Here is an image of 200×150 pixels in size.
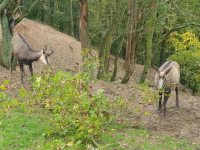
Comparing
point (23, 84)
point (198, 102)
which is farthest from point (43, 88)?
point (198, 102)

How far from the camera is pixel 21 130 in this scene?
5.63m

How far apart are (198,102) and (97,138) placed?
19.5 feet

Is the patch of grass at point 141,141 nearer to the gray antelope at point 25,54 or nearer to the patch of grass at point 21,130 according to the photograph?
the patch of grass at point 21,130

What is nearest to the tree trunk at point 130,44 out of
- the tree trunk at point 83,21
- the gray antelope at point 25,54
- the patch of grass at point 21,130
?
the tree trunk at point 83,21

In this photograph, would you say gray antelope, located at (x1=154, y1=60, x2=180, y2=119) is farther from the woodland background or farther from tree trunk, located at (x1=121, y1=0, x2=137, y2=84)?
tree trunk, located at (x1=121, y1=0, x2=137, y2=84)

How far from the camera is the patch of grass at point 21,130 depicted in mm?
5035

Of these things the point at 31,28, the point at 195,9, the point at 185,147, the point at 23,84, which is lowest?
the point at 185,147

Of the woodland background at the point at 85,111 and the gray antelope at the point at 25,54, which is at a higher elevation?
the gray antelope at the point at 25,54

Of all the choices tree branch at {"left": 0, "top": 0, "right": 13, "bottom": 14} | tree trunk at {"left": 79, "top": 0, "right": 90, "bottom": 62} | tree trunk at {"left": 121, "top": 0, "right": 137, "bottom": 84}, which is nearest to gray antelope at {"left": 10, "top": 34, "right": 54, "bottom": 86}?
tree branch at {"left": 0, "top": 0, "right": 13, "bottom": 14}

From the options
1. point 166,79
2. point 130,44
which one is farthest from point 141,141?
point 130,44

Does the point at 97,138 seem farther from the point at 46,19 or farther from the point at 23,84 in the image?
the point at 46,19

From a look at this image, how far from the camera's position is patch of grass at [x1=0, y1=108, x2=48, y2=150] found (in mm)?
5035

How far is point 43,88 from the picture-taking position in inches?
182

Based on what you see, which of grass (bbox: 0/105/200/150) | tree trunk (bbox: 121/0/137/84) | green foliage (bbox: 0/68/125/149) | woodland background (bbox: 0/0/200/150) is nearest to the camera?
green foliage (bbox: 0/68/125/149)
